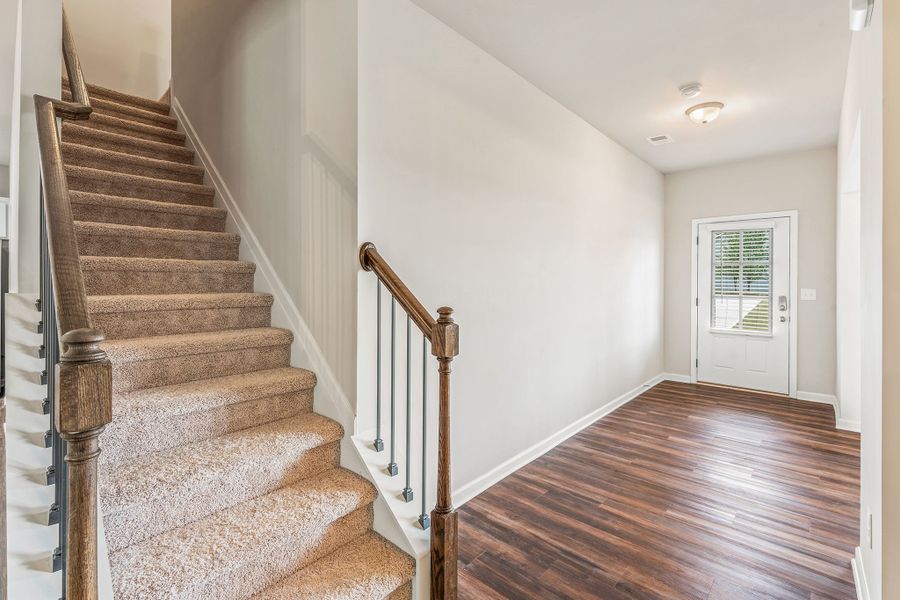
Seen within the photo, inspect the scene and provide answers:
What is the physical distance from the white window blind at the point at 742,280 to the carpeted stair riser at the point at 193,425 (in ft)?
16.5

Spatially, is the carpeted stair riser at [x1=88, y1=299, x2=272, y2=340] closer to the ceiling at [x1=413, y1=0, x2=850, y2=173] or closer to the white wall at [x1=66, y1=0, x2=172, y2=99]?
the ceiling at [x1=413, y1=0, x2=850, y2=173]

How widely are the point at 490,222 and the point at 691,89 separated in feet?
6.07

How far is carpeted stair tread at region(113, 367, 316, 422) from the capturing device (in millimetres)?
1731

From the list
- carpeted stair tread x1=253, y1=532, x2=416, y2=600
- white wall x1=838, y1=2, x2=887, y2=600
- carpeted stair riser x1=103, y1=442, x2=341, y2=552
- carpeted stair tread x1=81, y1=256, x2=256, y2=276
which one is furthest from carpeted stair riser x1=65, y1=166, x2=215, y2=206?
white wall x1=838, y1=2, x2=887, y2=600

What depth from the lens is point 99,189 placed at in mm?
2773

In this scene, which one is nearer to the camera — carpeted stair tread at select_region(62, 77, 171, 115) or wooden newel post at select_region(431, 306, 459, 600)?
wooden newel post at select_region(431, 306, 459, 600)

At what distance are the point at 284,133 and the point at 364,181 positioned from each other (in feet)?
2.45

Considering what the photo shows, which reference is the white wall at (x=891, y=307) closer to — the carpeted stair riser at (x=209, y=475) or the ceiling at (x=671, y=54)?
the ceiling at (x=671, y=54)

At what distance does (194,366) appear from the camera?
2096 mm

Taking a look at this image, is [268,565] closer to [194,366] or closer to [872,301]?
[194,366]

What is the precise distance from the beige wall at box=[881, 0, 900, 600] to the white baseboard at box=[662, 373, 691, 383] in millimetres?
4448

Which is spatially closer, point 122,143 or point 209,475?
point 209,475

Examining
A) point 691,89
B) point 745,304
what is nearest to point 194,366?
point 691,89

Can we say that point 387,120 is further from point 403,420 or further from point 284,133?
point 403,420
